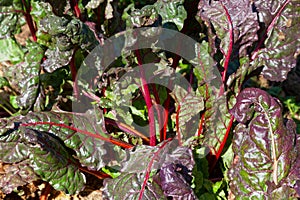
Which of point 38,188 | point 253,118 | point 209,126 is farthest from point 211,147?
point 38,188

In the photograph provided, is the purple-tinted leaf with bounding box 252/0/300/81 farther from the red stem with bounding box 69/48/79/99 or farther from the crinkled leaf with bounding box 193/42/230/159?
the red stem with bounding box 69/48/79/99

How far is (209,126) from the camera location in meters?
2.66

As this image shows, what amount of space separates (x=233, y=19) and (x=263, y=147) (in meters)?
0.66

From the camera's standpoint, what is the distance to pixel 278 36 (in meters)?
2.52

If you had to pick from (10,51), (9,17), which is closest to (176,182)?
(9,17)

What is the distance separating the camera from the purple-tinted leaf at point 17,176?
2590 mm

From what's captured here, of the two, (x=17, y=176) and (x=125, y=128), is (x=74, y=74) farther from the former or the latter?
(x=17, y=176)

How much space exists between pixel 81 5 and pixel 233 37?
113 centimetres

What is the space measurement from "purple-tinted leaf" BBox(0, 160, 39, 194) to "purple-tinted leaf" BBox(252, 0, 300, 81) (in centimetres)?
139

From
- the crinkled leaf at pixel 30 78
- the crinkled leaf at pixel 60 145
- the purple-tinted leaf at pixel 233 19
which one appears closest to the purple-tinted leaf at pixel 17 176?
the crinkled leaf at pixel 60 145

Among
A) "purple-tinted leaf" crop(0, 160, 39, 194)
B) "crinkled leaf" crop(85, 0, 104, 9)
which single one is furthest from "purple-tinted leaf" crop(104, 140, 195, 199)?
"crinkled leaf" crop(85, 0, 104, 9)

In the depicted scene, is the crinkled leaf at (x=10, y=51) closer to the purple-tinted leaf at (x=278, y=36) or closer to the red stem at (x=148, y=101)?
the red stem at (x=148, y=101)

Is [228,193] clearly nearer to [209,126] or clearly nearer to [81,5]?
[209,126]

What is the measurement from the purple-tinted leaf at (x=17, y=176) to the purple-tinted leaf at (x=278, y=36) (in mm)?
1395
